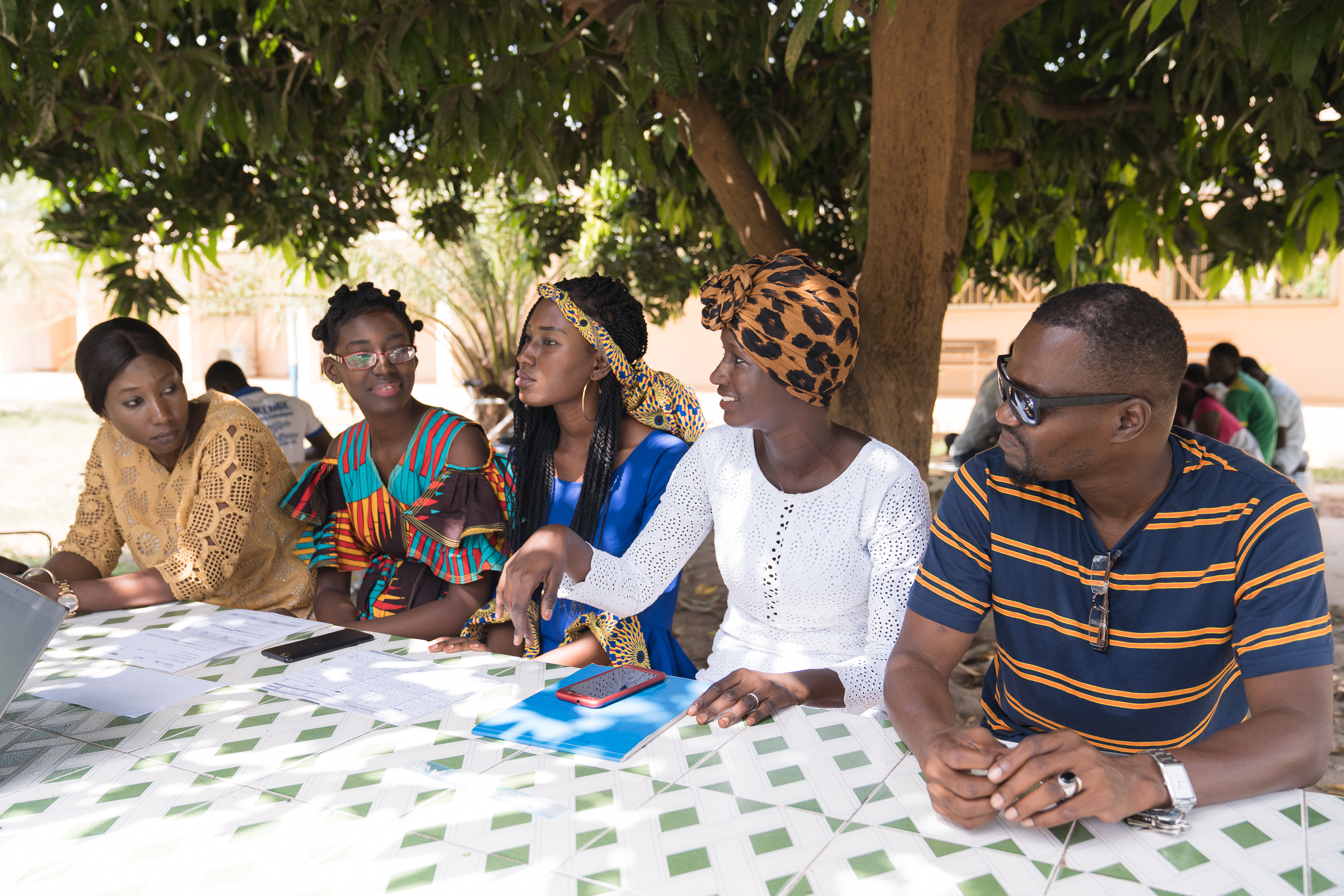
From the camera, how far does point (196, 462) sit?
10.2 ft

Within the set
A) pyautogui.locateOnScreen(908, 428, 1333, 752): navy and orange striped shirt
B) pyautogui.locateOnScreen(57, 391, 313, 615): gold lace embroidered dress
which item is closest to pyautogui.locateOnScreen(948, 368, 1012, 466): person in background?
pyautogui.locateOnScreen(57, 391, 313, 615): gold lace embroidered dress

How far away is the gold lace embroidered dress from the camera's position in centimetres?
301

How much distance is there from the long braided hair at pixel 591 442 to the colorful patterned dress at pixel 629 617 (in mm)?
45

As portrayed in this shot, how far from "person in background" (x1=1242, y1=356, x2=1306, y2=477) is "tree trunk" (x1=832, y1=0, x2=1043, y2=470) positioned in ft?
18.0

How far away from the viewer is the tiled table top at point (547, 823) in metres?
1.32

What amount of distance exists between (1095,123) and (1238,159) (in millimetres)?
943

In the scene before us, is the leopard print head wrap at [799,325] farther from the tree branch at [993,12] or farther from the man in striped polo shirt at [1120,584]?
the tree branch at [993,12]

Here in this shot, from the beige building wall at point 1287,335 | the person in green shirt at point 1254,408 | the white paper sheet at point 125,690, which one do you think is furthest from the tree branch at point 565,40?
the beige building wall at point 1287,335

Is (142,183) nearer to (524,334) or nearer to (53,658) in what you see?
(524,334)

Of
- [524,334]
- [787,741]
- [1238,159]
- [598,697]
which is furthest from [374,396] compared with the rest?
[1238,159]

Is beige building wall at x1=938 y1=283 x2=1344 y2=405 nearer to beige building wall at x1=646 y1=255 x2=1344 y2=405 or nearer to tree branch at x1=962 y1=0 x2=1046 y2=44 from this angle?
beige building wall at x1=646 y1=255 x2=1344 y2=405

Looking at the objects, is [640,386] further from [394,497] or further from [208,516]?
[208,516]

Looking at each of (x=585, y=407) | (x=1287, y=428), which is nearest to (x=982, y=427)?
(x=1287, y=428)

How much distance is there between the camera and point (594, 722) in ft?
6.06
